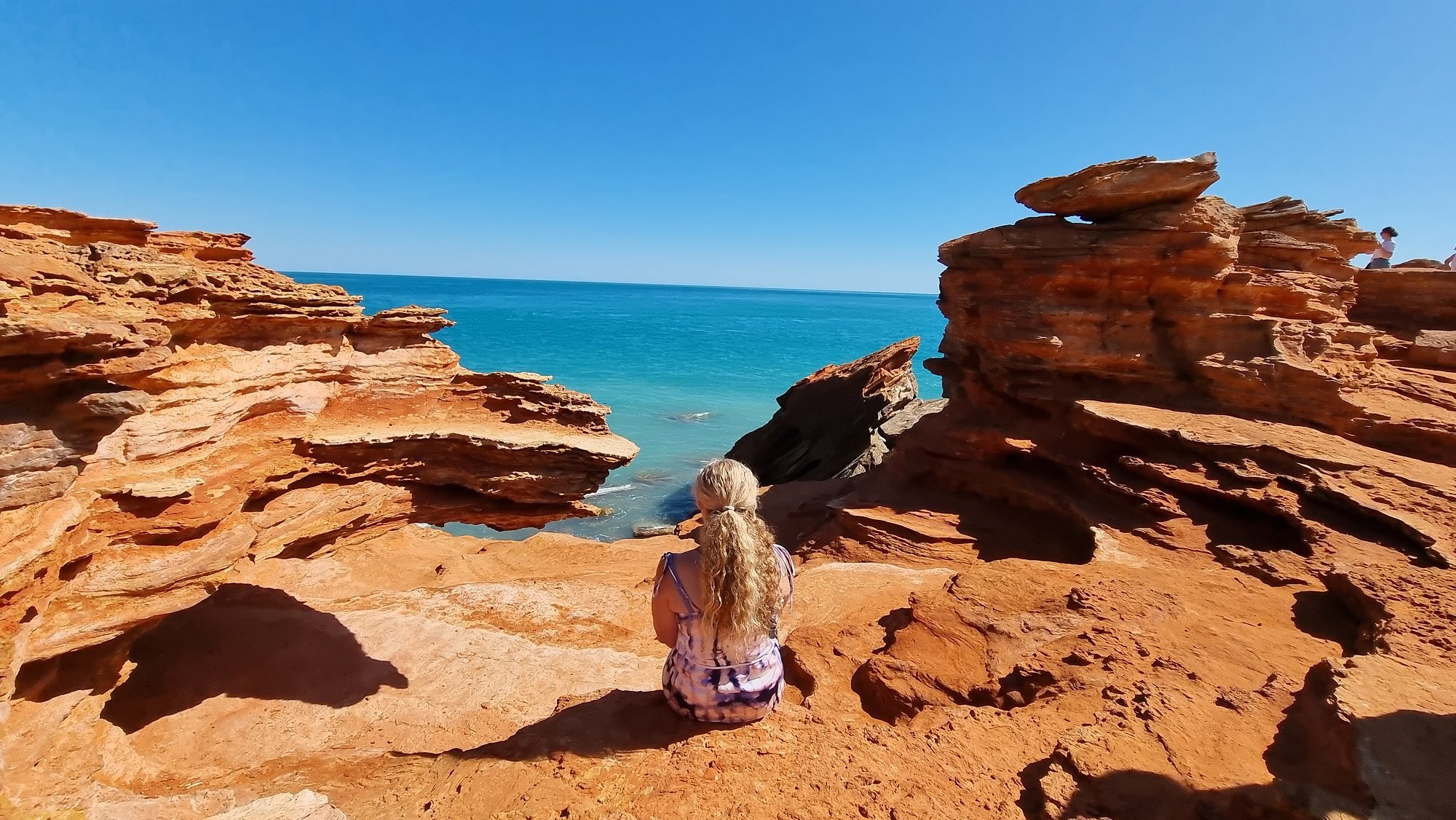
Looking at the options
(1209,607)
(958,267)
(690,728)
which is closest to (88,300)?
(690,728)

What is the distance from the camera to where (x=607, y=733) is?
370cm

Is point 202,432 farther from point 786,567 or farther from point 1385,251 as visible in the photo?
point 1385,251

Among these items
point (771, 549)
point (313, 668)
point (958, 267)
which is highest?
point (958, 267)

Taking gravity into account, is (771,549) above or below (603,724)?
above

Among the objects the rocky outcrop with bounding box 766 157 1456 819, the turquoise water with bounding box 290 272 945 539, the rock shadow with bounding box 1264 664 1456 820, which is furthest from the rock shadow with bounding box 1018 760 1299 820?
the turquoise water with bounding box 290 272 945 539

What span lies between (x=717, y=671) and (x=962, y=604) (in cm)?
337

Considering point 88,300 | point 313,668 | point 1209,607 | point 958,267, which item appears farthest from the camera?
point 958,267

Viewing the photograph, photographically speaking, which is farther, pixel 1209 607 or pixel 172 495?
pixel 1209 607

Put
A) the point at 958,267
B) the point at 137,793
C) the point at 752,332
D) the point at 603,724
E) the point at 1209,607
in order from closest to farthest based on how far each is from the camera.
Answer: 1. the point at 603,724
2. the point at 137,793
3. the point at 1209,607
4. the point at 958,267
5. the point at 752,332

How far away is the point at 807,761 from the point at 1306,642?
4495 mm

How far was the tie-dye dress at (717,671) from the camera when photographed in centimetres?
340

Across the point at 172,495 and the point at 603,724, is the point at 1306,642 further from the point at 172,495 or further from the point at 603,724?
the point at 172,495

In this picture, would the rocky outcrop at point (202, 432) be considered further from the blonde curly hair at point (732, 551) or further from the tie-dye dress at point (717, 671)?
the blonde curly hair at point (732, 551)

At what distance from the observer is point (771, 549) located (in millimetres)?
3393
